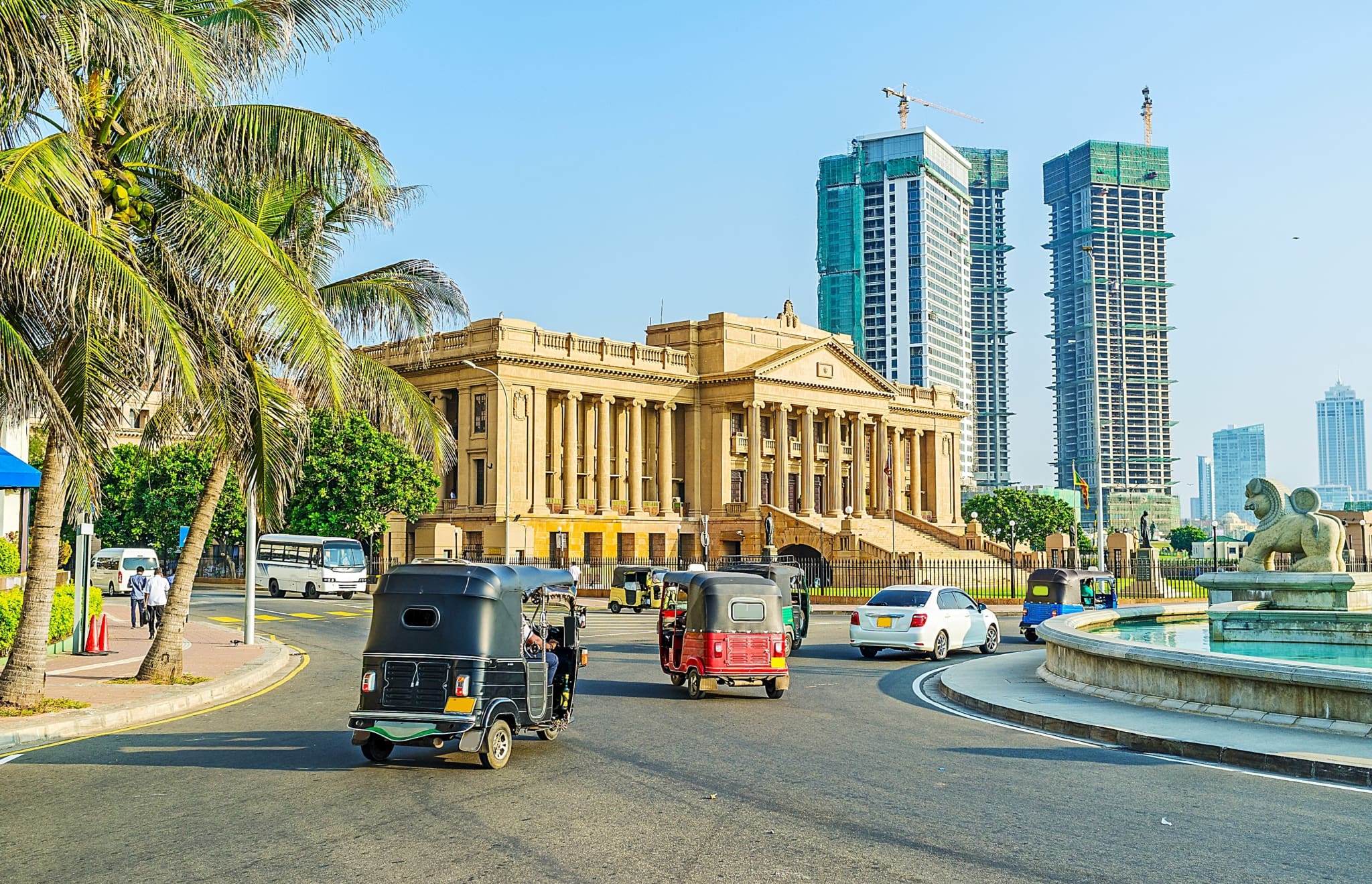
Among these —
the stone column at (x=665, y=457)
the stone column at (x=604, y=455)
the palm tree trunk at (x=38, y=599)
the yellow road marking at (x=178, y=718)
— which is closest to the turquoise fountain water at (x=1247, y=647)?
the yellow road marking at (x=178, y=718)

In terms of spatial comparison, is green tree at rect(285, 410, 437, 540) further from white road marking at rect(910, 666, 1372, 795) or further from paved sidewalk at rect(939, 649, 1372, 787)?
paved sidewalk at rect(939, 649, 1372, 787)

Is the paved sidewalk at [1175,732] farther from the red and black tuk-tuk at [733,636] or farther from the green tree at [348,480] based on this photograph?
the green tree at [348,480]

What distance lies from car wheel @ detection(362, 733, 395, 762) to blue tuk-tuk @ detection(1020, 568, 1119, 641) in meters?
21.2

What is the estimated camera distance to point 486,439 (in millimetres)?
72125

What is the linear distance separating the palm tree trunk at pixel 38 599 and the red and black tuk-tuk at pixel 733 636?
27.5 feet

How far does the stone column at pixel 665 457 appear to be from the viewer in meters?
79.4

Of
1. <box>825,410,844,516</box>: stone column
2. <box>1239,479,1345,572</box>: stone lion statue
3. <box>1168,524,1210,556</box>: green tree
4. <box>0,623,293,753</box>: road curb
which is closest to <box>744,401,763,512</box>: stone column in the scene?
<box>825,410,844,516</box>: stone column

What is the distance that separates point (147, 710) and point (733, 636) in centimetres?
780

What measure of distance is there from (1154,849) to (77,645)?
22.4m

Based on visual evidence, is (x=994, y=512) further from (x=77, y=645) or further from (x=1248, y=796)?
(x=1248, y=796)

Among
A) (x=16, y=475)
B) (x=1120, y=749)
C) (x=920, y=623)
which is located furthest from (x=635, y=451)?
(x=1120, y=749)

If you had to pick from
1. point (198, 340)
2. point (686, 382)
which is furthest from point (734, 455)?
point (198, 340)

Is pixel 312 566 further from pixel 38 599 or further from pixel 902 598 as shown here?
pixel 38 599

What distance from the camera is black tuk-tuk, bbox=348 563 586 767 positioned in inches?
445
